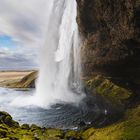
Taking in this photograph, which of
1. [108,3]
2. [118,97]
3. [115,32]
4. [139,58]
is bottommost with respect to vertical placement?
[118,97]

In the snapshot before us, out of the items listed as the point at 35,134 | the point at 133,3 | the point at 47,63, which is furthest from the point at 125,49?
the point at 47,63

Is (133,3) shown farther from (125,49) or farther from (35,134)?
(35,134)

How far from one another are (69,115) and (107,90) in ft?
55.8

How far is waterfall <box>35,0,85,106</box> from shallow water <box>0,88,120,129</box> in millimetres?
16973

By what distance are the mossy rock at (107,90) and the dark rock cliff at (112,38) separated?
5.57ft

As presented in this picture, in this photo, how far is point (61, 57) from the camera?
3939 inches

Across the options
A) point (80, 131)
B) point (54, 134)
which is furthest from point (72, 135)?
point (80, 131)

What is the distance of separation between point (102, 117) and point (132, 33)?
1593cm

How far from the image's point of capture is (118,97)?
197ft

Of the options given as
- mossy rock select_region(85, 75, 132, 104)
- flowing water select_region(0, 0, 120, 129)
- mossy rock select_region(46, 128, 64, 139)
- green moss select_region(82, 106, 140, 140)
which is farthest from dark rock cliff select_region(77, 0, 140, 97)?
mossy rock select_region(46, 128, 64, 139)

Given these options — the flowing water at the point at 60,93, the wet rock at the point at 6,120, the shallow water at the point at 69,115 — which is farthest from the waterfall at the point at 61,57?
the wet rock at the point at 6,120

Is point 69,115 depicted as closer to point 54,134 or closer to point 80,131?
point 80,131

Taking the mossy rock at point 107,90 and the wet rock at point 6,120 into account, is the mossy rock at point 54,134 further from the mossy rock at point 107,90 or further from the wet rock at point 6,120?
the mossy rock at point 107,90

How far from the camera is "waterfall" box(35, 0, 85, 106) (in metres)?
90.6
